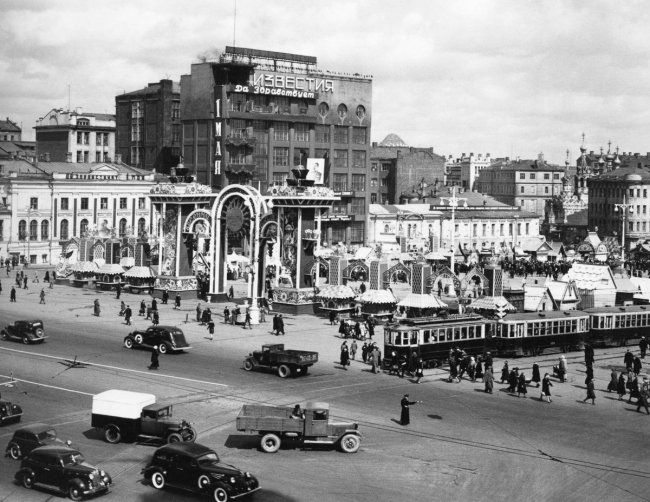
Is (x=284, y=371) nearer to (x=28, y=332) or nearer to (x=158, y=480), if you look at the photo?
(x=28, y=332)

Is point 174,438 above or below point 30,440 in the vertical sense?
below

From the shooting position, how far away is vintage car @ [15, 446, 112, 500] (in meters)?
27.7

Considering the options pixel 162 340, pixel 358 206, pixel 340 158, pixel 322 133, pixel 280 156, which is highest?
pixel 322 133

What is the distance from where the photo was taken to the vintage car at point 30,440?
1184 inches

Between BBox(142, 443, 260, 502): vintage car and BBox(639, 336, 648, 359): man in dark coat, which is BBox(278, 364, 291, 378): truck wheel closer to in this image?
BBox(142, 443, 260, 502): vintage car

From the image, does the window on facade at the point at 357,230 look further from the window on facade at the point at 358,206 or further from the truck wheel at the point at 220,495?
the truck wheel at the point at 220,495

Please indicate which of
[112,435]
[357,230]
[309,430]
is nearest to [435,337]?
[309,430]

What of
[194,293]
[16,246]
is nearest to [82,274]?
[194,293]

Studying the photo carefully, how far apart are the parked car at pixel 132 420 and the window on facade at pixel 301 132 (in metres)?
93.2

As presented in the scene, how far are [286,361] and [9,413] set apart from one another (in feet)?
43.7

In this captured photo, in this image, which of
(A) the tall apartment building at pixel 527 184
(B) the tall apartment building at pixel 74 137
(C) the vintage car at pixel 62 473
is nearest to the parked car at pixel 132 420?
(C) the vintage car at pixel 62 473

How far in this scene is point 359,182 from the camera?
428 ft

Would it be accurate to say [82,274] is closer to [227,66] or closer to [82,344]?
[82,344]

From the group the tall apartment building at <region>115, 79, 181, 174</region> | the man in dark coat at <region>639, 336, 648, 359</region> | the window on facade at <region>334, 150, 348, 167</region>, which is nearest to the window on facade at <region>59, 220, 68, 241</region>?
the tall apartment building at <region>115, 79, 181, 174</region>
